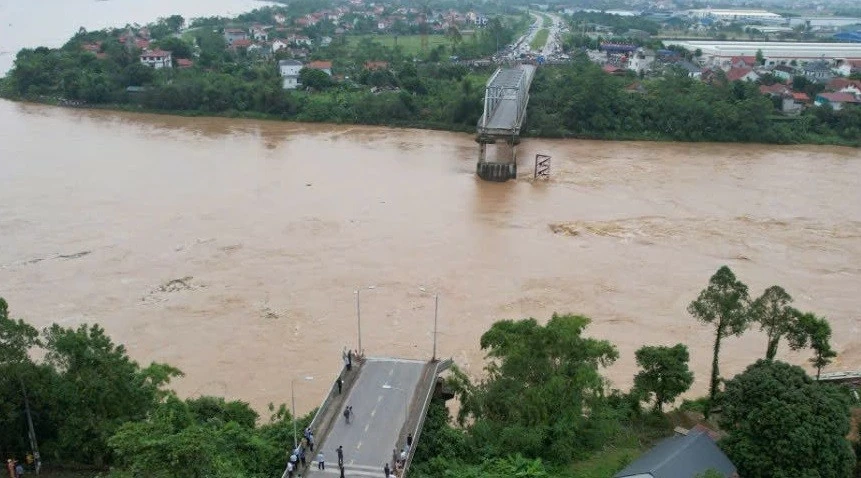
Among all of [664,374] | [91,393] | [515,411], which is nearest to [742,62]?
[664,374]

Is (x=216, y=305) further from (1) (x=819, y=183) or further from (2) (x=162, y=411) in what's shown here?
(1) (x=819, y=183)

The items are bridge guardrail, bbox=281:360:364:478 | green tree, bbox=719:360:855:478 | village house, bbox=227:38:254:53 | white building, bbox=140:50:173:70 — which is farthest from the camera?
village house, bbox=227:38:254:53

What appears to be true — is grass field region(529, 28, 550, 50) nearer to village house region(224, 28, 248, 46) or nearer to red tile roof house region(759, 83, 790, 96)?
village house region(224, 28, 248, 46)

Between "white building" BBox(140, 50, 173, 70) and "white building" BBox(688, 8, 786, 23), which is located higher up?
"white building" BBox(688, 8, 786, 23)

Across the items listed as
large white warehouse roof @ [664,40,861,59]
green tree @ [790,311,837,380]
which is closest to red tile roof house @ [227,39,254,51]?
large white warehouse roof @ [664,40,861,59]

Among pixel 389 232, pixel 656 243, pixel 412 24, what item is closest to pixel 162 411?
pixel 389 232

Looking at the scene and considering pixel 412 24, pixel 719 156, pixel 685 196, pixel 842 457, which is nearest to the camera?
pixel 842 457

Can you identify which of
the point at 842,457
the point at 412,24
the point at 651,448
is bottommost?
the point at 651,448
